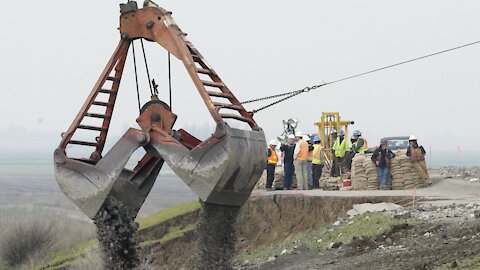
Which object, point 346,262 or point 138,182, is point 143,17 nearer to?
point 138,182

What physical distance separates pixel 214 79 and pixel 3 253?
17.9m

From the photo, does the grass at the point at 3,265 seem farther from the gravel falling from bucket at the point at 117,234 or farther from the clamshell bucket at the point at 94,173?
the clamshell bucket at the point at 94,173

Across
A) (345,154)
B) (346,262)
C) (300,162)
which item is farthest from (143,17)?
(345,154)

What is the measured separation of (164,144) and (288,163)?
13.4 m

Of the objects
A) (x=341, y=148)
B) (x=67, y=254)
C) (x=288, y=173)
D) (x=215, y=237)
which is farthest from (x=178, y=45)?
(x=341, y=148)

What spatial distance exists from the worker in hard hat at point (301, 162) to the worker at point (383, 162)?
1991mm

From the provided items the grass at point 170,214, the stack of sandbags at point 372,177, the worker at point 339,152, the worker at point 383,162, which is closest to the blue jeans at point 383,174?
the worker at point 383,162

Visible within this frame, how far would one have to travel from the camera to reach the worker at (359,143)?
2867 cm

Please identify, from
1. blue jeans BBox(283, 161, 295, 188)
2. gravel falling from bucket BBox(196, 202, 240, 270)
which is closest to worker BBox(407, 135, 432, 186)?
blue jeans BBox(283, 161, 295, 188)

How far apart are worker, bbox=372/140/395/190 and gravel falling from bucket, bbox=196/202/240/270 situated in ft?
35.3

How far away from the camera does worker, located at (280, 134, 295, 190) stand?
1027 inches

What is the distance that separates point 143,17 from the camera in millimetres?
13766

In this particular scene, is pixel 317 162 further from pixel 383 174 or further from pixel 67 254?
pixel 67 254

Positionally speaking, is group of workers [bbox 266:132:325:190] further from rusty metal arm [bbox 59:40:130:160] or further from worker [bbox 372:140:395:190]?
rusty metal arm [bbox 59:40:130:160]
